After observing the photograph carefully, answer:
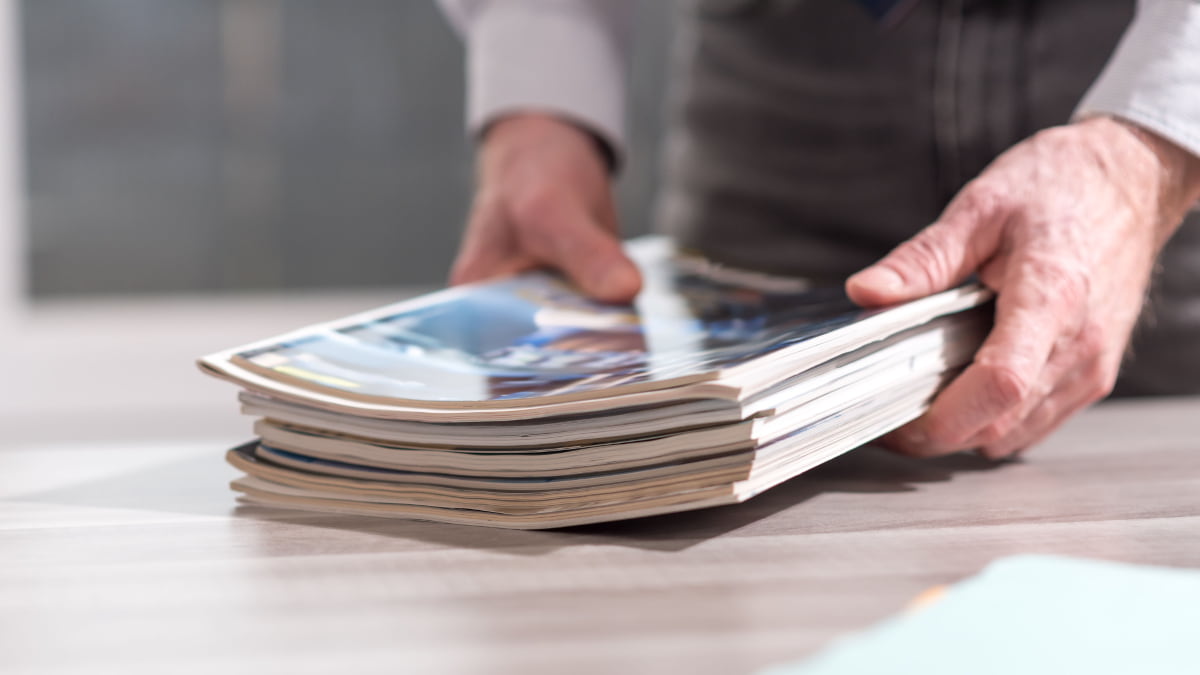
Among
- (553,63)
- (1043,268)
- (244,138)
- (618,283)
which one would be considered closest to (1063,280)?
(1043,268)

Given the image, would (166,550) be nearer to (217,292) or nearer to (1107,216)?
(1107,216)

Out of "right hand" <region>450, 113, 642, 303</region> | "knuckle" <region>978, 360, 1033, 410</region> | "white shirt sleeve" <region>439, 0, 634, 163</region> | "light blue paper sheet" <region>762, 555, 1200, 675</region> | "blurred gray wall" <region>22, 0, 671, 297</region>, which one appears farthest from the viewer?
"blurred gray wall" <region>22, 0, 671, 297</region>

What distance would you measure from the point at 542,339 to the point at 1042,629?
329 millimetres

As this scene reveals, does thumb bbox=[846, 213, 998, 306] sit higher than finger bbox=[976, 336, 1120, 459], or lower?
higher

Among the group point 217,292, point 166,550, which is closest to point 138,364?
point 217,292

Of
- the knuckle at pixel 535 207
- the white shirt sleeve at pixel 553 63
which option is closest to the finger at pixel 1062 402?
the knuckle at pixel 535 207

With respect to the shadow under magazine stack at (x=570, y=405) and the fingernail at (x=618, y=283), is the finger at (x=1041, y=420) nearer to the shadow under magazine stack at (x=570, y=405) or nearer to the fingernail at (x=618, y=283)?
the shadow under magazine stack at (x=570, y=405)

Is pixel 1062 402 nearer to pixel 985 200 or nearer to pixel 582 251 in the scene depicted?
pixel 985 200

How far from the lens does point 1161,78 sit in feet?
2.15

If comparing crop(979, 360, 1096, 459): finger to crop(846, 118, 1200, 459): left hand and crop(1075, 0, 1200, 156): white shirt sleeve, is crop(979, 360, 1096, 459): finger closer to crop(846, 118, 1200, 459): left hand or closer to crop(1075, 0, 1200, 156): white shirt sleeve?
crop(846, 118, 1200, 459): left hand

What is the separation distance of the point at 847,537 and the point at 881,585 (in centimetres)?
7

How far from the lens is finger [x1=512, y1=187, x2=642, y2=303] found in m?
0.75

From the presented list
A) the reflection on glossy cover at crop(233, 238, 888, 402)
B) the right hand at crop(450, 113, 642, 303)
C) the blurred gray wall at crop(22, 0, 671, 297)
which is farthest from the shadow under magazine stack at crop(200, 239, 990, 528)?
the blurred gray wall at crop(22, 0, 671, 297)

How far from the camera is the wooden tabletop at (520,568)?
1.16ft
